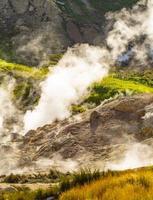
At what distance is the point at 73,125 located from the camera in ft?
214

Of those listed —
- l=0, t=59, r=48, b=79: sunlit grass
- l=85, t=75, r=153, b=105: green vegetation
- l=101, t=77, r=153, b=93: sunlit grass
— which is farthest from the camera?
l=0, t=59, r=48, b=79: sunlit grass

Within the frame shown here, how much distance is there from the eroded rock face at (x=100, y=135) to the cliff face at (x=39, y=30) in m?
101

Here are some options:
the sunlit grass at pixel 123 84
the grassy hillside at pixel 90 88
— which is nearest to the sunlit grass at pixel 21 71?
the grassy hillside at pixel 90 88

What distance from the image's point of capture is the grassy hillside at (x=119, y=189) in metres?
15.6

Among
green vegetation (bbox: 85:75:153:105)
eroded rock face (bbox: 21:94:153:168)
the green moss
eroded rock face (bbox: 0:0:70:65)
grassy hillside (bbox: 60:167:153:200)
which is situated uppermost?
eroded rock face (bbox: 0:0:70:65)

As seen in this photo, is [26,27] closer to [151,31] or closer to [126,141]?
[151,31]

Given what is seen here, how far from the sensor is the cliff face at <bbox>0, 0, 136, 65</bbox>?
172000 mm

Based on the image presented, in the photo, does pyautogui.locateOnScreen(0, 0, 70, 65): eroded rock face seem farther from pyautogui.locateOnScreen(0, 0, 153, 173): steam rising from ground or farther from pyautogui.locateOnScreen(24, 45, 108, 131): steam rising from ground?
pyautogui.locateOnScreen(24, 45, 108, 131): steam rising from ground

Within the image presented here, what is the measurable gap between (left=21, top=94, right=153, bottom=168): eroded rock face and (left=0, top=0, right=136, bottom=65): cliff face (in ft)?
332

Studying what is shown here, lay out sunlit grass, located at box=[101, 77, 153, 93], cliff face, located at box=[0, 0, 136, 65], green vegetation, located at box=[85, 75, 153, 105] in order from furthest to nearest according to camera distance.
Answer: cliff face, located at box=[0, 0, 136, 65]
sunlit grass, located at box=[101, 77, 153, 93]
green vegetation, located at box=[85, 75, 153, 105]

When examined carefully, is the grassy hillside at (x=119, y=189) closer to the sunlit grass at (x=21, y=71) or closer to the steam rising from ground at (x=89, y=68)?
the steam rising from ground at (x=89, y=68)

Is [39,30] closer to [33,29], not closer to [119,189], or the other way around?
[33,29]

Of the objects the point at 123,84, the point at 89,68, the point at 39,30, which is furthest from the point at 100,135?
the point at 39,30

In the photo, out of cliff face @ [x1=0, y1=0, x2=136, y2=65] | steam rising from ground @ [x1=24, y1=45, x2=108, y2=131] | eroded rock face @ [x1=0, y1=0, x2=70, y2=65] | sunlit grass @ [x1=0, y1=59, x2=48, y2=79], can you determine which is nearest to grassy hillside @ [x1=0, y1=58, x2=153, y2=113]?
sunlit grass @ [x1=0, y1=59, x2=48, y2=79]
